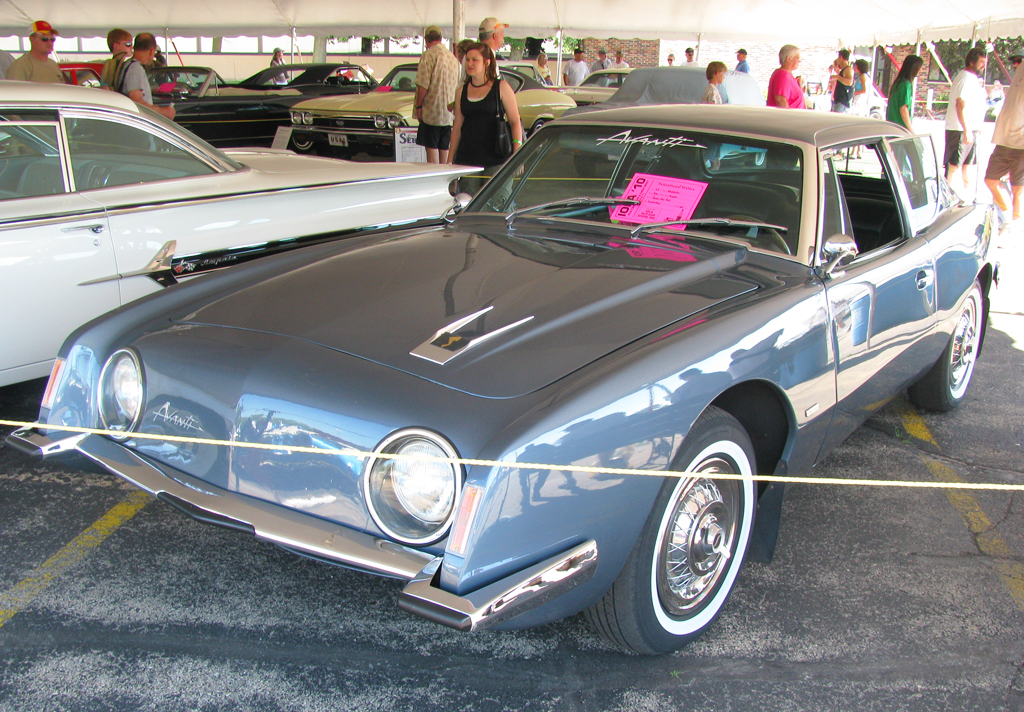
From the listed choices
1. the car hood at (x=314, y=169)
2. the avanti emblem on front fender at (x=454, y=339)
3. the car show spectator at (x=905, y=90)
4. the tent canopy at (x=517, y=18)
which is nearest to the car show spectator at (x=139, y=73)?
the car hood at (x=314, y=169)

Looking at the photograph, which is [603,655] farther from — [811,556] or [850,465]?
[850,465]

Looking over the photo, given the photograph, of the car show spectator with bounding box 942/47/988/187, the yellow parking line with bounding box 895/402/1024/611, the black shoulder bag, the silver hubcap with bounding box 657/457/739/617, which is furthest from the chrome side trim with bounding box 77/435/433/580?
the car show spectator with bounding box 942/47/988/187

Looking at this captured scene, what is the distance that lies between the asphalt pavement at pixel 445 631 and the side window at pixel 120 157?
1532 millimetres

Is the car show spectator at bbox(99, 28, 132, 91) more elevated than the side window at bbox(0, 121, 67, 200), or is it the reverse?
the car show spectator at bbox(99, 28, 132, 91)

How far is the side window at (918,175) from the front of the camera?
3549 millimetres

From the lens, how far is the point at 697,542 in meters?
2.38

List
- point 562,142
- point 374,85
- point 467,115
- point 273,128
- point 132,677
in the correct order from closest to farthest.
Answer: point 132,677, point 562,142, point 467,115, point 273,128, point 374,85

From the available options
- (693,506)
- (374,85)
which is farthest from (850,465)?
Answer: (374,85)

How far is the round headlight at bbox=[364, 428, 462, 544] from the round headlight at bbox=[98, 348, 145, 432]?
0.89 meters

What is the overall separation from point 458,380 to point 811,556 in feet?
5.21

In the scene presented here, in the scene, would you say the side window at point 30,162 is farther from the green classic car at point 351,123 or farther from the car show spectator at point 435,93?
the green classic car at point 351,123

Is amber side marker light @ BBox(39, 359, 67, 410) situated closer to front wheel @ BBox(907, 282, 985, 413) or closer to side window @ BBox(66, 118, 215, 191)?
side window @ BBox(66, 118, 215, 191)

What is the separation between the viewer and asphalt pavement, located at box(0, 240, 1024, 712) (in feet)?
7.36

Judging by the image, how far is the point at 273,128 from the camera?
35.1ft
